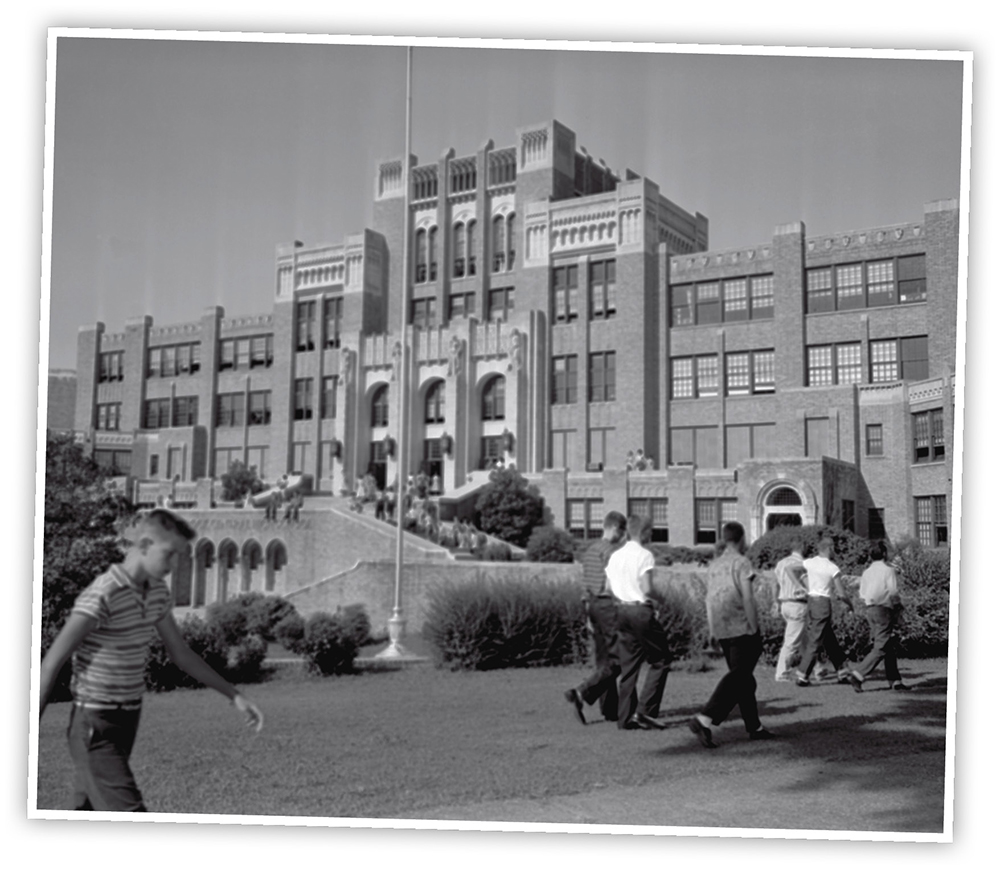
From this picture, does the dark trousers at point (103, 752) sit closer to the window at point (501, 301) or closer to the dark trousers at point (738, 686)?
the dark trousers at point (738, 686)

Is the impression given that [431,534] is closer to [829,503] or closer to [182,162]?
[829,503]

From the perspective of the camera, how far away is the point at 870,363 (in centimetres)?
3534

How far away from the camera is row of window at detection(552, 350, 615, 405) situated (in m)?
42.2

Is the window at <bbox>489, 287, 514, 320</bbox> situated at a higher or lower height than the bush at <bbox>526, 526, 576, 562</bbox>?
higher

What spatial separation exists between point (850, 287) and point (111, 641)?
34.6 metres

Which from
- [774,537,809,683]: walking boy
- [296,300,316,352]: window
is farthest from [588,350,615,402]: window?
[774,537,809,683]: walking boy

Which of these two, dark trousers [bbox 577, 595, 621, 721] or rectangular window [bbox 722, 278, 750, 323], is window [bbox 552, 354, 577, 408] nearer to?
rectangular window [bbox 722, 278, 750, 323]

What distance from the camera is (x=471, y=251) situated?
1849 inches

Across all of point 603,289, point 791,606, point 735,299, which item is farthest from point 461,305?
point 791,606

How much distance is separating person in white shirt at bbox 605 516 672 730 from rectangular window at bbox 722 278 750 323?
31367mm

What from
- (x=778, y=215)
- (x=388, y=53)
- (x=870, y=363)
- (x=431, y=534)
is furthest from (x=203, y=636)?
(x=870, y=363)

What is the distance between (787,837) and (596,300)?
118 ft

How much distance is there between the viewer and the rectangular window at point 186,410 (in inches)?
1959

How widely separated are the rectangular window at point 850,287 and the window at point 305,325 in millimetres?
24307
